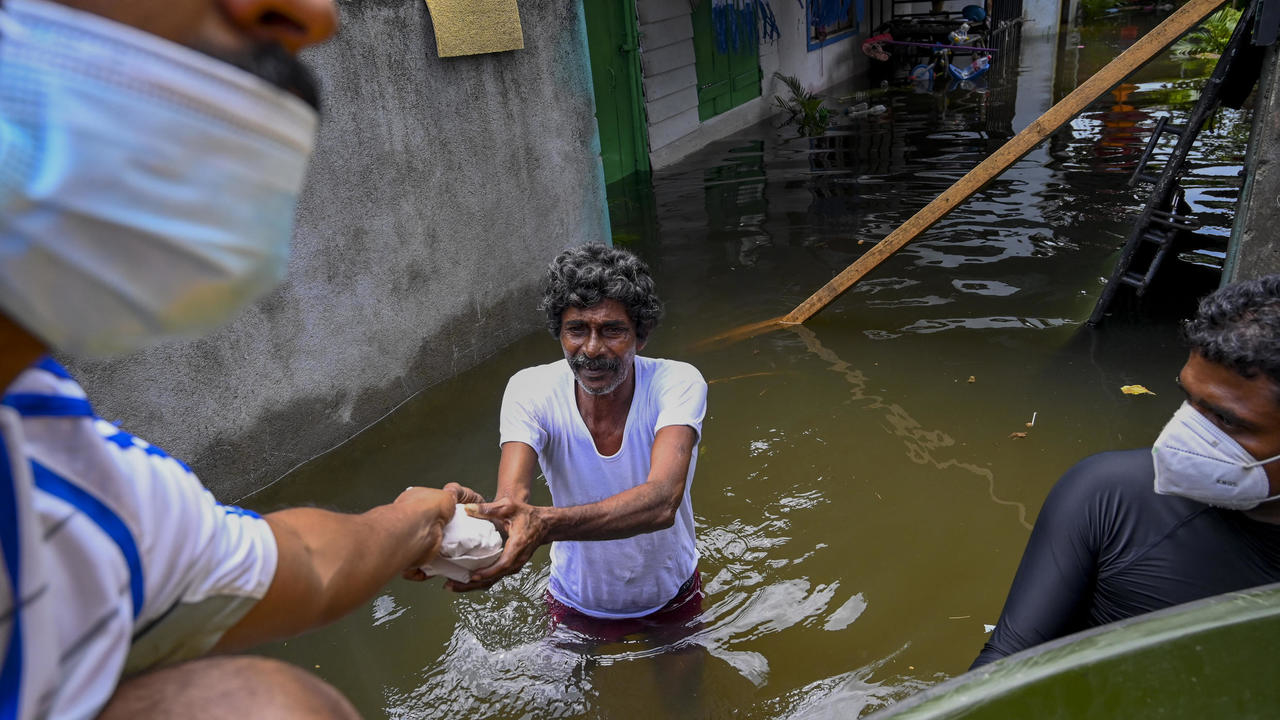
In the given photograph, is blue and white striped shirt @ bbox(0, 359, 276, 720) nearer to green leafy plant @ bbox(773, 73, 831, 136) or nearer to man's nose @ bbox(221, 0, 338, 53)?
man's nose @ bbox(221, 0, 338, 53)

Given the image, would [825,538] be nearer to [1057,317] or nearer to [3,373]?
[1057,317]

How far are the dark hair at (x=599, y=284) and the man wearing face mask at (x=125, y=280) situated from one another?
6.36ft

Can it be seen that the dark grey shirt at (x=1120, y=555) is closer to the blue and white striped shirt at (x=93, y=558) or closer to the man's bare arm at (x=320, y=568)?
the man's bare arm at (x=320, y=568)

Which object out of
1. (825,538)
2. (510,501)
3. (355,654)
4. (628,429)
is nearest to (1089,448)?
(825,538)

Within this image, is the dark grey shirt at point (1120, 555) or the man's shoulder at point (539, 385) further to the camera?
the man's shoulder at point (539, 385)

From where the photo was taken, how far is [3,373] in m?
0.61

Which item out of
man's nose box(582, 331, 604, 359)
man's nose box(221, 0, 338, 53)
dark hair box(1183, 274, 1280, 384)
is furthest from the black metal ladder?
man's nose box(221, 0, 338, 53)

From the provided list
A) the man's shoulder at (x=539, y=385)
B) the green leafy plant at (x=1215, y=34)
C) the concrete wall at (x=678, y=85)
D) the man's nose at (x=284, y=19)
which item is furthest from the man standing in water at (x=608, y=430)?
the green leafy plant at (x=1215, y=34)

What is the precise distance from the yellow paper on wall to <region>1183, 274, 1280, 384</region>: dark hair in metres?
4.49

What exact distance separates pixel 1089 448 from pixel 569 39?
14.3 feet

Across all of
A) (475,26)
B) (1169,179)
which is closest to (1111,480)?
(1169,179)

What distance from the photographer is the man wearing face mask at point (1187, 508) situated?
1.94 meters

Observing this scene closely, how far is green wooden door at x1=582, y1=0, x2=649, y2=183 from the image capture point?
10398mm

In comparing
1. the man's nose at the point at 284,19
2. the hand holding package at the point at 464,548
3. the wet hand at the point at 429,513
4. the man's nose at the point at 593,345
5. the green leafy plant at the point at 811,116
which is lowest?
the green leafy plant at the point at 811,116
